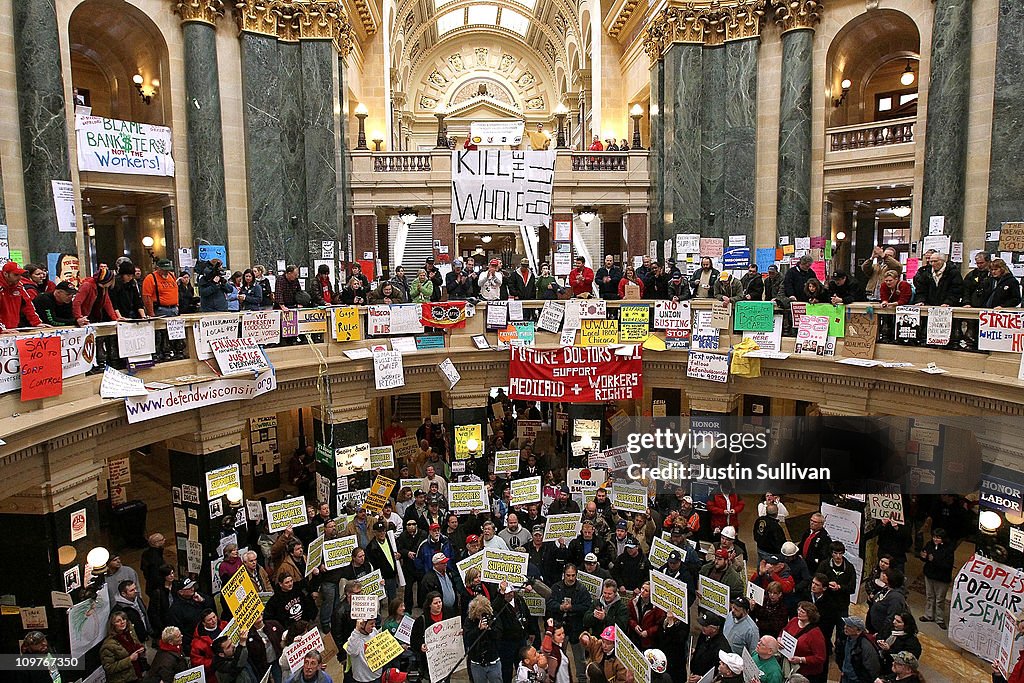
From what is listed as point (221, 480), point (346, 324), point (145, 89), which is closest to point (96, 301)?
point (221, 480)

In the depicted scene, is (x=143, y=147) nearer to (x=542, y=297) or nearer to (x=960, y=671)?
(x=542, y=297)

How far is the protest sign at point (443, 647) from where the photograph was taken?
858cm

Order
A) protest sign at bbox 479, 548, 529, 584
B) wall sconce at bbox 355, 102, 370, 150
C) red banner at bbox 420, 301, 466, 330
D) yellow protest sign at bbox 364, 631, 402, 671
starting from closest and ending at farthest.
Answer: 1. yellow protest sign at bbox 364, 631, 402, 671
2. protest sign at bbox 479, 548, 529, 584
3. red banner at bbox 420, 301, 466, 330
4. wall sconce at bbox 355, 102, 370, 150

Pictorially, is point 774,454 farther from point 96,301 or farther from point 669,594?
point 96,301

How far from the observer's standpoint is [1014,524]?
10.0m

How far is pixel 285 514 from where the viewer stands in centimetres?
1169

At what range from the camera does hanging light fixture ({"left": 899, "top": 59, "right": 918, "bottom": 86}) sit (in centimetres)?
2216

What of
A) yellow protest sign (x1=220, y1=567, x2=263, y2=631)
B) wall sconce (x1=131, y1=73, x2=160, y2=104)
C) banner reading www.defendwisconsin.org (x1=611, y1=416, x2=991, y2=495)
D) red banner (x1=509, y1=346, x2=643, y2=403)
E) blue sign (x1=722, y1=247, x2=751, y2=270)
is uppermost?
wall sconce (x1=131, y1=73, x2=160, y2=104)

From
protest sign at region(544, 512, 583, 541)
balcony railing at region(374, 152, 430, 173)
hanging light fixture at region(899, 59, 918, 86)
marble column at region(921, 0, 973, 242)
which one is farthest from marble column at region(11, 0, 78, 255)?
hanging light fixture at region(899, 59, 918, 86)

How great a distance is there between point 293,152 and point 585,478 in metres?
12.8

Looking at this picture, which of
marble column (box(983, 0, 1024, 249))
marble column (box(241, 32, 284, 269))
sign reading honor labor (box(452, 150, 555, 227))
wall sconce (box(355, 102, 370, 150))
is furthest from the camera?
wall sconce (box(355, 102, 370, 150))

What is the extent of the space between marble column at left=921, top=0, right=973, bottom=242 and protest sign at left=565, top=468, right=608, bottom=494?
981 centimetres

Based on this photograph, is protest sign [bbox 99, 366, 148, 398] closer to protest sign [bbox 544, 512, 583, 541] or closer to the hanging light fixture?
protest sign [bbox 544, 512, 583, 541]

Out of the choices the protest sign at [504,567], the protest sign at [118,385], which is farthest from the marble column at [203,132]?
the protest sign at [504,567]
